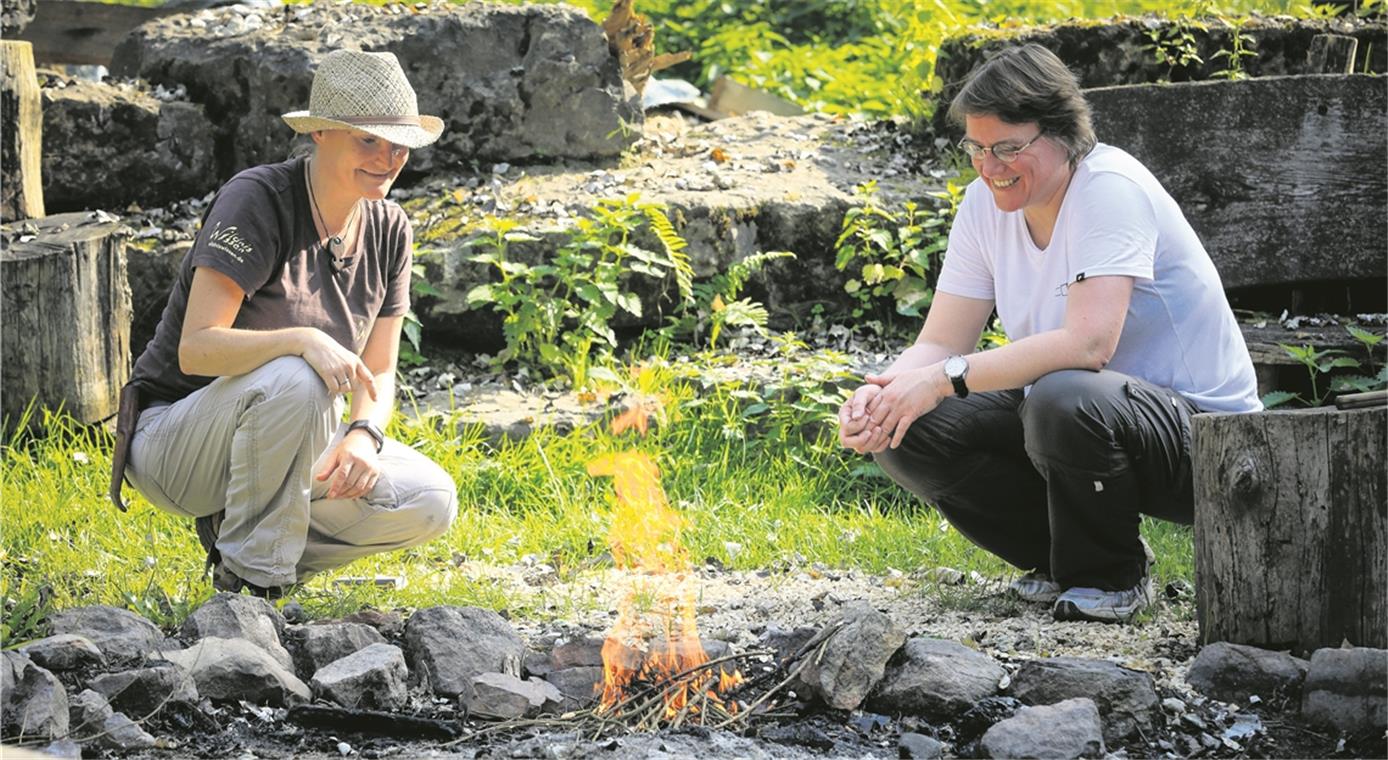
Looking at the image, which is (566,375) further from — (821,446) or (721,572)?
(721,572)

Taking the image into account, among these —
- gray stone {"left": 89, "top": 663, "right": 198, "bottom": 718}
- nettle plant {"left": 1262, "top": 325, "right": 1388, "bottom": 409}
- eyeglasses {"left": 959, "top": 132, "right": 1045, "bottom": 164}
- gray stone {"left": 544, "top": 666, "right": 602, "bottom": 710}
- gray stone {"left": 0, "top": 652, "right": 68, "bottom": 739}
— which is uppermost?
eyeglasses {"left": 959, "top": 132, "right": 1045, "bottom": 164}

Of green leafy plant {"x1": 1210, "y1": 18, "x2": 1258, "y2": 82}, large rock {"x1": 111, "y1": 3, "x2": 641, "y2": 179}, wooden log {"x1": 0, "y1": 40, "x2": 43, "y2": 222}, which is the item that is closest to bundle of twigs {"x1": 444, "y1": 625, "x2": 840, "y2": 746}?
wooden log {"x1": 0, "y1": 40, "x2": 43, "y2": 222}

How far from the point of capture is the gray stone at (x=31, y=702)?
3225mm

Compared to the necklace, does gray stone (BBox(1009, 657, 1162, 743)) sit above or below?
below

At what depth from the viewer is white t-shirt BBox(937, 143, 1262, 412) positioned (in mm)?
4082

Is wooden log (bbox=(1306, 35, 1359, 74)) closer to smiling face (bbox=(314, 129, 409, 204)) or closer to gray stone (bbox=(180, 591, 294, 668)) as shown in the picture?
smiling face (bbox=(314, 129, 409, 204))

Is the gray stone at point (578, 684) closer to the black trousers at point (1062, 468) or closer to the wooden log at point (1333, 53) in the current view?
the black trousers at point (1062, 468)

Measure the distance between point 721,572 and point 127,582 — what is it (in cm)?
191

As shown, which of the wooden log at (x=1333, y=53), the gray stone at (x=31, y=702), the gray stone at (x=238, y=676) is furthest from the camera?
the wooden log at (x=1333, y=53)

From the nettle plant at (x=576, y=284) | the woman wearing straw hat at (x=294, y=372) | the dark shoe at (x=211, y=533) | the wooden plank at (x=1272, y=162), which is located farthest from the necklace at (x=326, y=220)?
the wooden plank at (x=1272, y=162)

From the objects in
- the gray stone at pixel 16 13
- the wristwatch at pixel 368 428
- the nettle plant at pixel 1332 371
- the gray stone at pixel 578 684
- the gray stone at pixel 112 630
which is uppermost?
the gray stone at pixel 16 13

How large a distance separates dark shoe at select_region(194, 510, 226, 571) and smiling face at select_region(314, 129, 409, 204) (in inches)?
40.9

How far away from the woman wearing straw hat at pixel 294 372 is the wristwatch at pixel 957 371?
1553mm

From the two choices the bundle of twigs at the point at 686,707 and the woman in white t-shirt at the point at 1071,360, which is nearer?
the bundle of twigs at the point at 686,707
